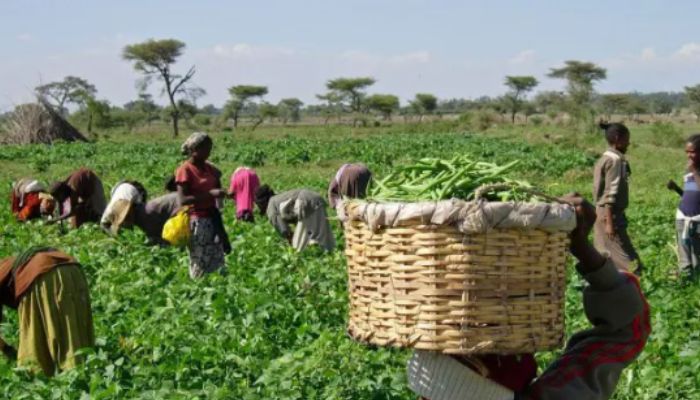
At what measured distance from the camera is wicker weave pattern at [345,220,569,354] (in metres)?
2.54

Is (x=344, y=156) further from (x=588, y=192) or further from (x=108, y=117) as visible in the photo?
(x=108, y=117)

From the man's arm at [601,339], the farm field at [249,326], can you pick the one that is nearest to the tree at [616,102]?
the farm field at [249,326]

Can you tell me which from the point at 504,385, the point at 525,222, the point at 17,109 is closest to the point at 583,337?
the point at 504,385

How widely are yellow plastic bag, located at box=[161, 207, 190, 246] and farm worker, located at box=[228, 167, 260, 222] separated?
4.42 m

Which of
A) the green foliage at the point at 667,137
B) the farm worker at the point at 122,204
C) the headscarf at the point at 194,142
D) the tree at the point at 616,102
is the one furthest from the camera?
the tree at the point at 616,102

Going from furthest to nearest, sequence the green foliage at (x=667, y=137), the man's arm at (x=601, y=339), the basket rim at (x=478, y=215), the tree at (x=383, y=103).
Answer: the tree at (x=383, y=103)
the green foliage at (x=667, y=137)
the man's arm at (x=601, y=339)
the basket rim at (x=478, y=215)

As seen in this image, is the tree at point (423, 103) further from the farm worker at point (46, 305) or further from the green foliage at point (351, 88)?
the farm worker at point (46, 305)

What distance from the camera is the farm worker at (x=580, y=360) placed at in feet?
8.95

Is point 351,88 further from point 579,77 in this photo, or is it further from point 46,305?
point 46,305

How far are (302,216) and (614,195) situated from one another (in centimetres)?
320

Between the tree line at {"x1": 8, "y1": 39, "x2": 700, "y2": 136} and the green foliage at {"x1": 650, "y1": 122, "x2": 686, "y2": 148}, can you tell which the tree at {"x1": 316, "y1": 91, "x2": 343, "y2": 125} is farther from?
the green foliage at {"x1": 650, "y1": 122, "x2": 686, "y2": 148}

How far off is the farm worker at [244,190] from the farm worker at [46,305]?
649 cm

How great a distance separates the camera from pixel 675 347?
238 inches

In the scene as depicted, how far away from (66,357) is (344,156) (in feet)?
74.8
